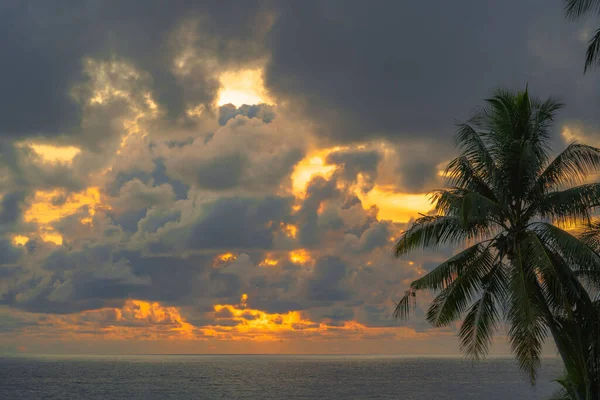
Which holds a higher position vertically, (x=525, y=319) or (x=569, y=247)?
(x=569, y=247)

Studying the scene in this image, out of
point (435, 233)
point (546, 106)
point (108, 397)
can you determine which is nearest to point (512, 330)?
point (435, 233)

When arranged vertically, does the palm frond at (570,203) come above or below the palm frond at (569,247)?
above

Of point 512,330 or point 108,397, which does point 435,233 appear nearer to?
point 512,330

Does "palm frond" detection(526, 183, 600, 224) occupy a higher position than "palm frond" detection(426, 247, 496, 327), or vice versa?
"palm frond" detection(526, 183, 600, 224)

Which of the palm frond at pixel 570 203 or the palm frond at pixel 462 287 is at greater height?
the palm frond at pixel 570 203

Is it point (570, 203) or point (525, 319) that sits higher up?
point (570, 203)

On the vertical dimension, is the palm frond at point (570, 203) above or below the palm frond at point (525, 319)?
above

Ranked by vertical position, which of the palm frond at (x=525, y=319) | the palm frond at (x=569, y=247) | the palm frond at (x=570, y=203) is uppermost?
the palm frond at (x=570, y=203)

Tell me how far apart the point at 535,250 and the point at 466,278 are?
2927 millimetres

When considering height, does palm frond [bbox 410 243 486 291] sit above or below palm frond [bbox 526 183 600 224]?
below

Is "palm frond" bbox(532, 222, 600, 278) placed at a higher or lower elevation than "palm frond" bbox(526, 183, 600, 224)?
lower

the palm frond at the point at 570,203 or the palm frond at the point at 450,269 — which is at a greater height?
the palm frond at the point at 570,203

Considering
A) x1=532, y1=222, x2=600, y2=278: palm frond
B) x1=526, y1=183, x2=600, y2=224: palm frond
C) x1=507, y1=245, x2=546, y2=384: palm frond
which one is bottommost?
x1=507, y1=245, x2=546, y2=384: palm frond

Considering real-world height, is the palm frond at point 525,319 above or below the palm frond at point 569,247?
below
